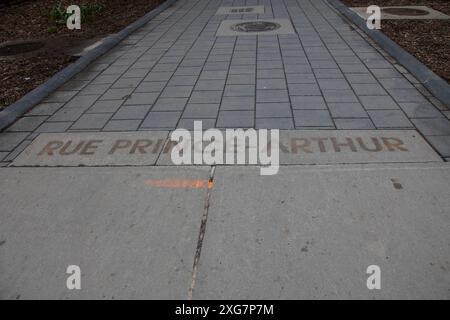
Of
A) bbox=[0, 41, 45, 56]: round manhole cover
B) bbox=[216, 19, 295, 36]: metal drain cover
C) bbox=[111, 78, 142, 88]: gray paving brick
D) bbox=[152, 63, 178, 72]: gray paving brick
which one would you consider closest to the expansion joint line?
bbox=[111, 78, 142, 88]: gray paving brick

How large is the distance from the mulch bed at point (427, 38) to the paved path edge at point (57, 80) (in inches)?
243

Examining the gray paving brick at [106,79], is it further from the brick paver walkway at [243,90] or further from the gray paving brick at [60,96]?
the gray paving brick at [60,96]

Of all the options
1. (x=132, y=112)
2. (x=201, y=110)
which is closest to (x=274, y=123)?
(x=201, y=110)

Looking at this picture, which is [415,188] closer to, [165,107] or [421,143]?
[421,143]

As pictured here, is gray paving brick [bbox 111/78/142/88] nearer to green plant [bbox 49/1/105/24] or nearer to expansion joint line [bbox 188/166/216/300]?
expansion joint line [bbox 188/166/216/300]

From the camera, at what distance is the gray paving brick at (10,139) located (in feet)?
14.7

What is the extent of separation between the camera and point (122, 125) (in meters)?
4.86

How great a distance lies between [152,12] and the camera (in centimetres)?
1151

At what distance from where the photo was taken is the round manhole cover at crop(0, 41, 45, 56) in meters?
8.15

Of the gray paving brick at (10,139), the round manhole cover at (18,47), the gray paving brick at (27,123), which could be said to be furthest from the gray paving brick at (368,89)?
the round manhole cover at (18,47)

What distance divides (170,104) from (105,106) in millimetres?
969

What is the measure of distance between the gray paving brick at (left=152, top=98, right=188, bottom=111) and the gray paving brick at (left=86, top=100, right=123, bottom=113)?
23.2 inches
